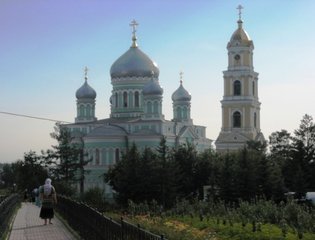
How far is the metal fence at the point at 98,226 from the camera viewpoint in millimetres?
8593

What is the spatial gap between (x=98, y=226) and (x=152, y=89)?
47.7 metres

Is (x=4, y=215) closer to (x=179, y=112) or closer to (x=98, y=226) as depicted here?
(x=98, y=226)

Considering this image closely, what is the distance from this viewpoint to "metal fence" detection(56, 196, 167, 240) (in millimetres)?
8593

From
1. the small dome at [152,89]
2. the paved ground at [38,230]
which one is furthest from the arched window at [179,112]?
the paved ground at [38,230]

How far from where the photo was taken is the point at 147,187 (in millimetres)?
35531

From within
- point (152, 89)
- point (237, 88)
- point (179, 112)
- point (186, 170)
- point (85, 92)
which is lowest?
point (186, 170)

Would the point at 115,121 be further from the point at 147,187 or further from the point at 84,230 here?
the point at 84,230

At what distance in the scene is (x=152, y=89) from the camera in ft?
193

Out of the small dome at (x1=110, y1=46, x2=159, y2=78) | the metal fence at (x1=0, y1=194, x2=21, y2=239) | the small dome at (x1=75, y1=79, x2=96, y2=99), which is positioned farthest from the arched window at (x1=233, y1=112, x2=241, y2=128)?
the metal fence at (x1=0, y1=194, x2=21, y2=239)

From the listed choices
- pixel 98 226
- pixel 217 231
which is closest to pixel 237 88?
pixel 217 231

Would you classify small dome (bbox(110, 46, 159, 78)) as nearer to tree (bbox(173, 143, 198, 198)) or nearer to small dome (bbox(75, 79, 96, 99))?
small dome (bbox(75, 79, 96, 99))

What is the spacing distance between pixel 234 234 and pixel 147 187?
21675mm

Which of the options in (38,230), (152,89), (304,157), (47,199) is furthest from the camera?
(152,89)

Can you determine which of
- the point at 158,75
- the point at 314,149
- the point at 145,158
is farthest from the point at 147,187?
the point at 158,75
